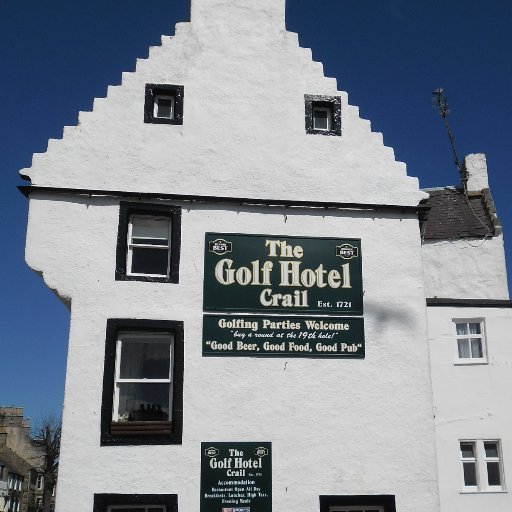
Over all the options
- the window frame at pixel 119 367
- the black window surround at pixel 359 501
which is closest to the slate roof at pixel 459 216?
the black window surround at pixel 359 501

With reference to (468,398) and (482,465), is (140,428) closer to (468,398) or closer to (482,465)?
(468,398)

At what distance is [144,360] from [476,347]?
23.6 feet

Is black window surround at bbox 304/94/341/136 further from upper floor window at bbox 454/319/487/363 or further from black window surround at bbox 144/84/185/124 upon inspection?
upper floor window at bbox 454/319/487/363

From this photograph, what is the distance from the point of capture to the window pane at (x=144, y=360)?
12430 millimetres

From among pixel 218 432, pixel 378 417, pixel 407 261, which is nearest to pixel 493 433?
pixel 378 417

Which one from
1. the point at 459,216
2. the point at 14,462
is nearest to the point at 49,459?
the point at 14,462

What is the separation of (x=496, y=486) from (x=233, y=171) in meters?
8.52

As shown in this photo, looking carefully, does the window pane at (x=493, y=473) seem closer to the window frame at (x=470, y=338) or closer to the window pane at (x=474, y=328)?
the window frame at (x=470, y=338)

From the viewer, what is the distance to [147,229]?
44.4 ft

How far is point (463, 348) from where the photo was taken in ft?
46.0

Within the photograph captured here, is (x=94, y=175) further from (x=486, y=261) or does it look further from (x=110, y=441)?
(x=486, y=261)

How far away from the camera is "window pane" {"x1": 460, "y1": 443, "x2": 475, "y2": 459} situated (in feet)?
43.4

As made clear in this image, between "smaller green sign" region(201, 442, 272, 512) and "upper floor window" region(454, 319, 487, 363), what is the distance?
4914mm

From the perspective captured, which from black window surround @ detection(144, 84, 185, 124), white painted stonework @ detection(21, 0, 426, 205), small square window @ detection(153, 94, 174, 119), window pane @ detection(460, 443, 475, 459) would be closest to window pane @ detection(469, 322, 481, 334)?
window pane @ detection(460, 443, 475, 459)
